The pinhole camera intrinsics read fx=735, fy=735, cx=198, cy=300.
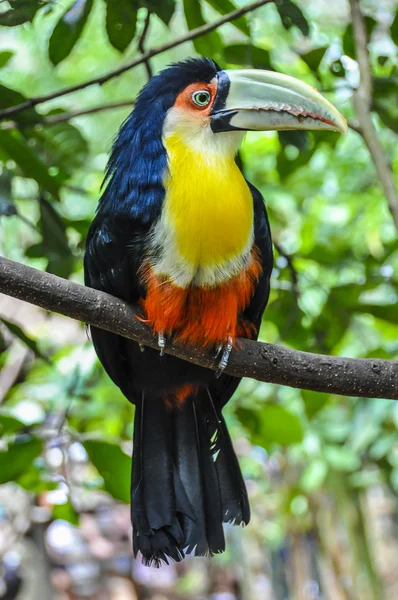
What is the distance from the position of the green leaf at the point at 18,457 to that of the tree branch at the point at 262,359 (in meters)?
0.75

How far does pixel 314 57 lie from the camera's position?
2.69 metres

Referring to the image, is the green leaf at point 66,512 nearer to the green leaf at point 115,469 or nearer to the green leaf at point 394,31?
the green leaf at point 115,469

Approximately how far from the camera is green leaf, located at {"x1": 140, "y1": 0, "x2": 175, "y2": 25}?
2.42 meters

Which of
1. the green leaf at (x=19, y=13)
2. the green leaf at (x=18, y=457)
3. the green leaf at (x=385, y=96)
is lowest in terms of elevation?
the green leaf at (x=18, y=457)

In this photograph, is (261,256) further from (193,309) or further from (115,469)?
(115,469)

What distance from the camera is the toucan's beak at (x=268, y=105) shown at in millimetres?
2045

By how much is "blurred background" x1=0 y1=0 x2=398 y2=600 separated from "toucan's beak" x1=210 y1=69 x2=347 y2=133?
1.37 ft

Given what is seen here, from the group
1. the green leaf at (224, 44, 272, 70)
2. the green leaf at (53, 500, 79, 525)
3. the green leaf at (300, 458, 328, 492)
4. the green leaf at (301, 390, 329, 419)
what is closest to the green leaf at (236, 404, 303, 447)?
the green leaf at (301, 390, 329, 419)

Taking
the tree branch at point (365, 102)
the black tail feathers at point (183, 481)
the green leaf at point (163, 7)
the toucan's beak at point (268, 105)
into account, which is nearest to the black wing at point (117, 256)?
the toucan's beak at point (268, 105)

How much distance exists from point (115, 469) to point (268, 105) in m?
1.28

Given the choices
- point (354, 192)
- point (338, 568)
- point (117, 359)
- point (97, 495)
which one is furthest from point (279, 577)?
point (117, 359)

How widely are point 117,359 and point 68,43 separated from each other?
106 cm

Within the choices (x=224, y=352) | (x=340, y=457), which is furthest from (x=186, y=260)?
(x=340, y=457)

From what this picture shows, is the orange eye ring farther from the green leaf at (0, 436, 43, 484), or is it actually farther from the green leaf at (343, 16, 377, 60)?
the green leaf at (0, 436, 43, 484)
